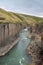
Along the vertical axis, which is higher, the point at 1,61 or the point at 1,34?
the point at 1,34

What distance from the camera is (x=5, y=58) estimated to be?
4869cm

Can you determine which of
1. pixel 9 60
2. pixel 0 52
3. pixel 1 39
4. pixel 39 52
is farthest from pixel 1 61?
pixel 1 39

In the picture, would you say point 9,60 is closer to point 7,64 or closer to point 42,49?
point 7,64

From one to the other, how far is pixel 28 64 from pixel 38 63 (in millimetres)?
2655

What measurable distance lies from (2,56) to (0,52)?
231 centimetres

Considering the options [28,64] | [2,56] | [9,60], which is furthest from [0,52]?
[28,64]

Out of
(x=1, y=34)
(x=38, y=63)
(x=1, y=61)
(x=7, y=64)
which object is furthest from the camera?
(x=1, y=34)

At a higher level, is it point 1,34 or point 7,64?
point 1,34

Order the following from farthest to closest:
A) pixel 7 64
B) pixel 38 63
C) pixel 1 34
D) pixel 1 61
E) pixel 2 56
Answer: pixel 1 34, pixel 2 56, pixel 1 61, pixel 7 64, pixel 38 63

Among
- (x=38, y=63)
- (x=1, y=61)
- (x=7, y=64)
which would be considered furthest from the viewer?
(x=1, y=61)

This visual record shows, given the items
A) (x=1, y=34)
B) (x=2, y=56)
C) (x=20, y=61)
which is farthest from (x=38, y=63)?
(x=1, y=34)

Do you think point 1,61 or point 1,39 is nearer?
point 1,61

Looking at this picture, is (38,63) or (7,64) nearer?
(38,63)

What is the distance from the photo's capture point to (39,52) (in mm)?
47562
